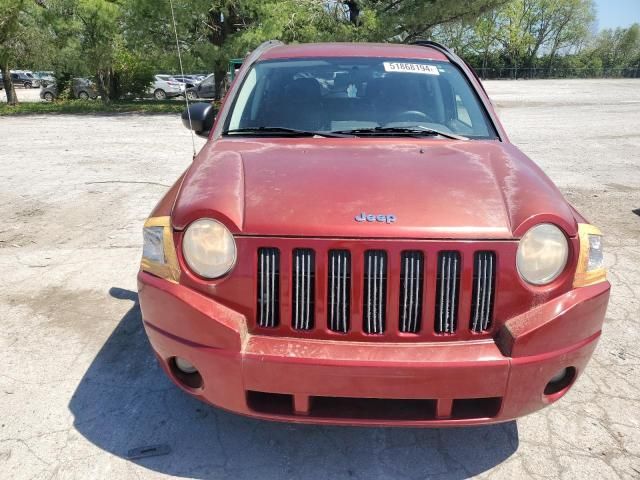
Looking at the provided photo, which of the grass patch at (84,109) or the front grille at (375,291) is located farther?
the grass patch at (84,109)

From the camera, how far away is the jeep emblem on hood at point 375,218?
2.17m

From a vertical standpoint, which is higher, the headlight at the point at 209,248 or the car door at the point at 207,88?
the headlight at the point at 209,248

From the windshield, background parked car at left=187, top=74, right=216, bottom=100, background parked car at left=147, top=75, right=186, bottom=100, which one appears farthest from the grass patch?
the windshield

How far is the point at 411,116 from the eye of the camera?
343 cm

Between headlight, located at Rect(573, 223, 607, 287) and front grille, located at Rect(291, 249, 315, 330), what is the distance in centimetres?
111

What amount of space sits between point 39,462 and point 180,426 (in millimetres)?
655

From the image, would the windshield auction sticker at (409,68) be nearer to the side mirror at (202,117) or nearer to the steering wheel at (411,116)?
the steering wheel at (411,116)

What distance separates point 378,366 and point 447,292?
409 millimetres

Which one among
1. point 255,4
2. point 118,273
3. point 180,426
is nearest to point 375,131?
point 180,426

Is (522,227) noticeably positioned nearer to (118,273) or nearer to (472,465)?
(472,465)

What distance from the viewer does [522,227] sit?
2.17 m

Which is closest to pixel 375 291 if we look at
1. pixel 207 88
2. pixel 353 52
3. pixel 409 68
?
pixel 409 68

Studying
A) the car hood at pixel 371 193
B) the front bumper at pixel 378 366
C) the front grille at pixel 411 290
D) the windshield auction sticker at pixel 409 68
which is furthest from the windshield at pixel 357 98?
the front bumper at pixel 378 366

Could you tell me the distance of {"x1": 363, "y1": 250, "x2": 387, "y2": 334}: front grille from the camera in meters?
2.15
